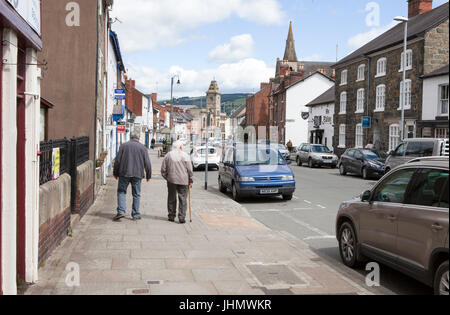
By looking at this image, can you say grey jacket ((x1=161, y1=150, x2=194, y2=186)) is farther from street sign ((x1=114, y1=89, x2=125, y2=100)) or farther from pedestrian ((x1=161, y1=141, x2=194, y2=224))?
street sign ((x1=114, y1=89, x2=125, y2=100))

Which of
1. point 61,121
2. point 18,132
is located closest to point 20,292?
point 18,132

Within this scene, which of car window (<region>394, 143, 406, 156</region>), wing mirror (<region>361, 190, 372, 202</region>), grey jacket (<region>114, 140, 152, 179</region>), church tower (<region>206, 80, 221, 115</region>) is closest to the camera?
wing mirror (<region>361, 190, 372, 202</region>)

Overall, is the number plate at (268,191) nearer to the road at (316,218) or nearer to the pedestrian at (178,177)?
the road at (316,218)

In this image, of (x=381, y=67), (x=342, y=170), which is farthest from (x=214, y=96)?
(x=342, y=170)

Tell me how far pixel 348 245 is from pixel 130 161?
16.0ft

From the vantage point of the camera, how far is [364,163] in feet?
78.0

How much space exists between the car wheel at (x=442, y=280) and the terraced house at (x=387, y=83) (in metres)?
21.5

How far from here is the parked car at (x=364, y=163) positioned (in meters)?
23.2

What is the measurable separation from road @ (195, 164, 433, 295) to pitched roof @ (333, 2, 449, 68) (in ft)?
42.1

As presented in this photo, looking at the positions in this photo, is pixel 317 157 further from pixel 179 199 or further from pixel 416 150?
pixel 179 199

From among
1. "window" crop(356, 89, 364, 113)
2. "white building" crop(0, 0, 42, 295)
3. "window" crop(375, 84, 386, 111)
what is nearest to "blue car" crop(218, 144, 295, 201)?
"white building" crop(0, 0, 42, 295)

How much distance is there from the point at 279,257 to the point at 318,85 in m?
57.7

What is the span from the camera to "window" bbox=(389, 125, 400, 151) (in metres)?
30.8

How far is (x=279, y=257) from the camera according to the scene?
23.9 ft
